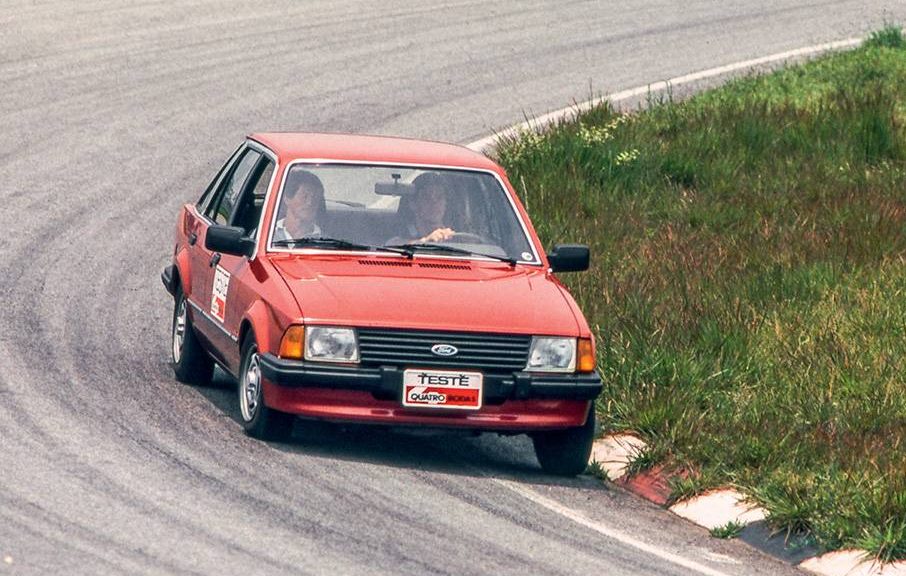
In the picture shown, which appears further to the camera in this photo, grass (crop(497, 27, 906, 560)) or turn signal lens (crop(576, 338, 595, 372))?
turn signal lens (crop(576, 338, 595, 372))

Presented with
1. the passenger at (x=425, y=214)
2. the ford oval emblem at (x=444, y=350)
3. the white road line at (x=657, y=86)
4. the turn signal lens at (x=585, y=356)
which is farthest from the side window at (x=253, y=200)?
the white road line at (x=657, y=86)

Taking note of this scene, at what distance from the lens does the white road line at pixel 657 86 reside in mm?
21047

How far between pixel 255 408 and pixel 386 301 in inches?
36.7

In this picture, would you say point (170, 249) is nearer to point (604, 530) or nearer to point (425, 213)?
point (425, 213)

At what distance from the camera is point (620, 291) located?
1404 centimetres

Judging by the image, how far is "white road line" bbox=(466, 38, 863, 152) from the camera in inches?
829

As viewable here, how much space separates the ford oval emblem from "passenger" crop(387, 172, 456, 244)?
4.03 feet

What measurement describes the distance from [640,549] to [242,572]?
2150 millimetres

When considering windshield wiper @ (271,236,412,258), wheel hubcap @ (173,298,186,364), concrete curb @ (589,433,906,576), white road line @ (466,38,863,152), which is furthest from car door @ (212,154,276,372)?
→ white road line @ (466,38,863,152)

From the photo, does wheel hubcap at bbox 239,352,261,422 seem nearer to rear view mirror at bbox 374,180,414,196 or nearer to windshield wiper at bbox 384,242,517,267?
windshield wiper at bbox 384,242,517,267

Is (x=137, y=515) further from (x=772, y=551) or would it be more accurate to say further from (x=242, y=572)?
(x=772, y=551)

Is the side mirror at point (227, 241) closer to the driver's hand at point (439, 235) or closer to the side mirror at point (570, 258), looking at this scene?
the driver's hand at point (439, 235)

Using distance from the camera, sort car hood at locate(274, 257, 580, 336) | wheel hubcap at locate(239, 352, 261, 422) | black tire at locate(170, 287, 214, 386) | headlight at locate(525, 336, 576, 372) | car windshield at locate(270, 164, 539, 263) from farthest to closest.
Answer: black tire at locate(170, 287, 214, 386), car windshield at locate(270, 164, 539, 263), wheel hubcap at locate(239, 352, 261, 422), headlight at locate(525, 336, 576, 372), car hood at locate(274, 257, 580, 336)

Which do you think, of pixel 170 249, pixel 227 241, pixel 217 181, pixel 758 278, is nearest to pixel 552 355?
pixel 227 241
